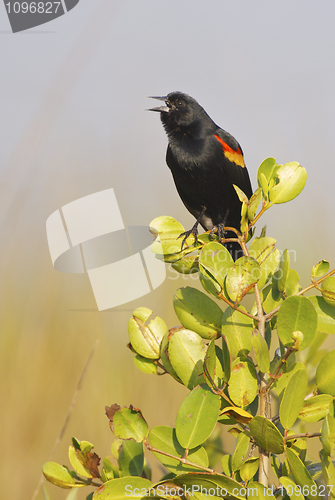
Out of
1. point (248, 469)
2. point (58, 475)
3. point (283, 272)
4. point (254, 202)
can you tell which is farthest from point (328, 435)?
point (58, 475)

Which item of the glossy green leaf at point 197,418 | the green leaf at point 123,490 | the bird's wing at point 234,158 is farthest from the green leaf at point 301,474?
the bird's wing at point 234,158

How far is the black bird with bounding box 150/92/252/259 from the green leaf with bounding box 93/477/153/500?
50.4 inches

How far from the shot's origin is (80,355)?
2012 mm

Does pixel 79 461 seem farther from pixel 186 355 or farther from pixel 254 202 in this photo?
pixel 254 202

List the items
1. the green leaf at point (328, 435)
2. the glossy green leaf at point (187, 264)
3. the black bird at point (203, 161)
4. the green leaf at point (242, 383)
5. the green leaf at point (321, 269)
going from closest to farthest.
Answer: the green leaf at point (328, 435)
the green leaf at point (242, 383)
the green leaf at point (321, 269)
the glossy green leaf at point (187, 264)
the black bird at point (203, 161)

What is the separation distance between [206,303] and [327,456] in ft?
Answer: 0.95

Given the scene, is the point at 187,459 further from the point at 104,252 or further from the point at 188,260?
the point at 104,252

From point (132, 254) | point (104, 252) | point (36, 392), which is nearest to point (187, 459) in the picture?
point (132, 254)

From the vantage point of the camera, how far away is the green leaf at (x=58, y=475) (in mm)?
662

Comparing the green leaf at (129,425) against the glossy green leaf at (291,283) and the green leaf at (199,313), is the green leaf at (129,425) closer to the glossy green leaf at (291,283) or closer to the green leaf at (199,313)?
the green leaf at (199,313)

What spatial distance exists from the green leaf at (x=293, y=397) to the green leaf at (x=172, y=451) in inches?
5.4

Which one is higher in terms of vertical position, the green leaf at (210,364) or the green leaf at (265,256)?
the green leaf at (265,256)

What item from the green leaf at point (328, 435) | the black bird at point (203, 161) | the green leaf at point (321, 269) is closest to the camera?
the green leaf at point (328, 435)

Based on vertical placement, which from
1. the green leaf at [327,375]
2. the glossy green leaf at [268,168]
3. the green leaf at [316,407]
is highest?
the glossy green leaf at [268,168]
